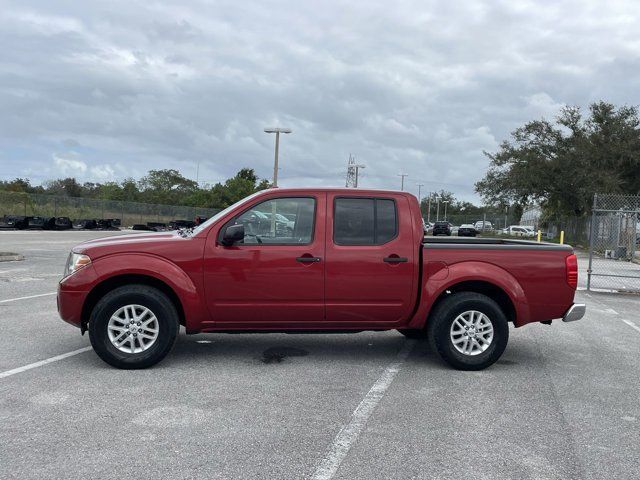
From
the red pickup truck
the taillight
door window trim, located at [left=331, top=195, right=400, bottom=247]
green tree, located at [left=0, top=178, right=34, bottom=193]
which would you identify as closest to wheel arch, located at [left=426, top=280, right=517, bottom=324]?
the red pickup truck

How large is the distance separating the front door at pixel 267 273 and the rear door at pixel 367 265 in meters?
0.14

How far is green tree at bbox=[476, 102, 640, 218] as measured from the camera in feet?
125

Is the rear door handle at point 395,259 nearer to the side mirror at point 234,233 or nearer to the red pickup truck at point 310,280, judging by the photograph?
the red pickup truck at point 310,280

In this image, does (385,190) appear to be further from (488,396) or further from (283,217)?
(488,396)

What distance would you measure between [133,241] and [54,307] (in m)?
4.31

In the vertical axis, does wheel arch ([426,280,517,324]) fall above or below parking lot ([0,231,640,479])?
above

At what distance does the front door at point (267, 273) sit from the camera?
19.6 feet

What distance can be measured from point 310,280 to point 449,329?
1.50 metres

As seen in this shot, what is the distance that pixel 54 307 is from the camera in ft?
31.3

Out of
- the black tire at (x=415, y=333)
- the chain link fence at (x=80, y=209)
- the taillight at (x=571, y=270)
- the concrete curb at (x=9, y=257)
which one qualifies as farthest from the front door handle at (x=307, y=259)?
the chain link fence at (x=80, y=209)

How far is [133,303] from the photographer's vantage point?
5.88 metres

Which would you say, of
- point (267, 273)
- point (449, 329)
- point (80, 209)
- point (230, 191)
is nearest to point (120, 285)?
point (267, 273)

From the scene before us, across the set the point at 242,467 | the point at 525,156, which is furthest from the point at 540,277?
the point at 525,156

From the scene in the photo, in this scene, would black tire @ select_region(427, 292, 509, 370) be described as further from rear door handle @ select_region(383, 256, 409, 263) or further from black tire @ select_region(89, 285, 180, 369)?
black tire @ select_region(89, 285, 180, 369)
